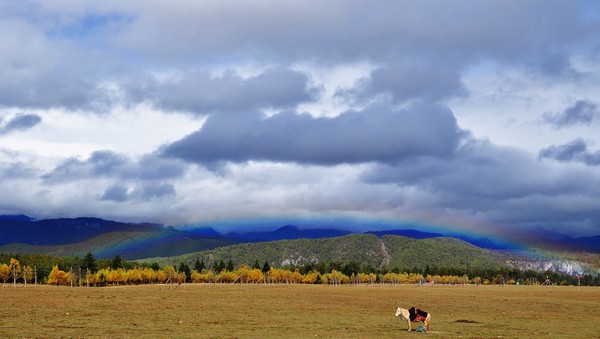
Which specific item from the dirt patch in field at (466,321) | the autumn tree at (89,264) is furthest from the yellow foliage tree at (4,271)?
the dirt patch in field at (466,321)

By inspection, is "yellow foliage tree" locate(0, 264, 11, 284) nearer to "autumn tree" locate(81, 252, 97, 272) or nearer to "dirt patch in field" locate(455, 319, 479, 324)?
"autumn tree" locate(81, 252, 97, 272)

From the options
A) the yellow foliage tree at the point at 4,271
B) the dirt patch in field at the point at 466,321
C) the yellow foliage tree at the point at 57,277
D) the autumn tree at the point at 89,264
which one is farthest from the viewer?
the autumn tree at the point at 89,264

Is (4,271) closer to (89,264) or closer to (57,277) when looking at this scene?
(57,277)

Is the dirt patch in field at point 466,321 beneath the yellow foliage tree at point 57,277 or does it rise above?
above

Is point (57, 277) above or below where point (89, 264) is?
below

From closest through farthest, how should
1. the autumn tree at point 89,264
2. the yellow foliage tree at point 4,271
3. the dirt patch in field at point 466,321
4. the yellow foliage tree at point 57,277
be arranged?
1. the dirt patch in field at point 466,321
2. the yellow foliage tree at point 4,271
3. the yellow foliage tree at point 57,277
4. the autumn tree at point 89,264

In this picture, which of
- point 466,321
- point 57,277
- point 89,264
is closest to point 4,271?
point 57,277

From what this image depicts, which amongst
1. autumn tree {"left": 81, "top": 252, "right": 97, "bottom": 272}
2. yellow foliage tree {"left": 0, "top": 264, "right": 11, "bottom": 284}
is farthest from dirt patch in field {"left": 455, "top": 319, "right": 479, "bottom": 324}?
autumn tree {"left": 81, "top": 252, "right": 97, "bottom": 272}

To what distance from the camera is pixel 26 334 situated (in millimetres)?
35312

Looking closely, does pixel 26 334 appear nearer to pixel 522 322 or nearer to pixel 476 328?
pixel 476 328

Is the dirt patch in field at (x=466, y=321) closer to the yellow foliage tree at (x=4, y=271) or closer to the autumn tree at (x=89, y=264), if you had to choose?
the yellow foliage tree at (x=4, y=271)

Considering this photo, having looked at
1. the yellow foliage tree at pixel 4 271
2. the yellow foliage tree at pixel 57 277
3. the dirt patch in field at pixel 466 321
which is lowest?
the yellow foliage tree at pixel 57 277

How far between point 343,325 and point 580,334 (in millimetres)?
15671

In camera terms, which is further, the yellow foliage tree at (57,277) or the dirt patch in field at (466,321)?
the yellow foliage tree at (57,277)
